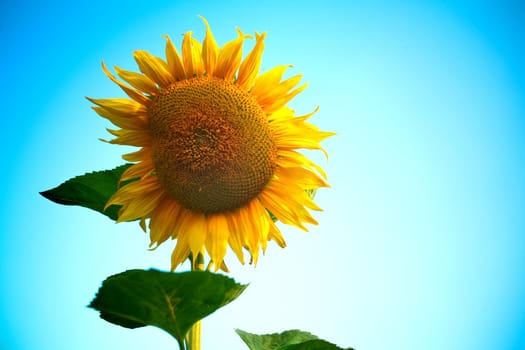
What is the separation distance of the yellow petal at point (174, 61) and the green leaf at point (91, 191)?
44cm

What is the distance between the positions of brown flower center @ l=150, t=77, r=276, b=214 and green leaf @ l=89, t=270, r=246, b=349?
1.36 feet

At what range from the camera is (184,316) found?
1.56 metres

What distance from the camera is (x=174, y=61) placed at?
1816mm

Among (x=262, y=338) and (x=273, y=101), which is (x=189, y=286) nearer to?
(x=273, y=101)

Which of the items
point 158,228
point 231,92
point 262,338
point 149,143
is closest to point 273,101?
point 231,92

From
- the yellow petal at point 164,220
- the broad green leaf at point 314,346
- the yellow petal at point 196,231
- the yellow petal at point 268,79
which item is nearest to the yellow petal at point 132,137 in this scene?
the yellow petal at point 164,220

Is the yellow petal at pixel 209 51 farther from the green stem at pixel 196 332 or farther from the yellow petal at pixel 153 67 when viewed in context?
the green stem at pixel 196 332

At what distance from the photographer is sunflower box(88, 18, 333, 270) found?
1.79 metres

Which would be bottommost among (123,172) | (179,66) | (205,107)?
(123,172)

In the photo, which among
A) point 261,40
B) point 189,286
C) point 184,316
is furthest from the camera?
point 261,40

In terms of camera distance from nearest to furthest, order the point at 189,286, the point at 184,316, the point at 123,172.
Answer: the point at 189,286, the point at 184,316, the point at 123,172

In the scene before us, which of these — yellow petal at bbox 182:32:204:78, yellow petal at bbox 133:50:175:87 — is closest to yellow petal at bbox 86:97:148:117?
yellow petal at bbox 133:50:175:87

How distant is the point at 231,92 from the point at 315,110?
334 millimetres

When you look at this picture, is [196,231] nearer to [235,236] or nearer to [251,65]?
[235,236]
